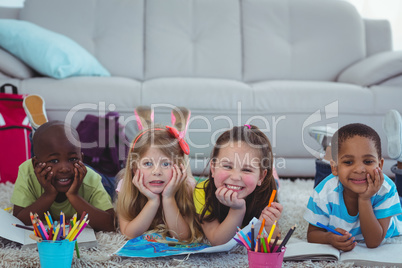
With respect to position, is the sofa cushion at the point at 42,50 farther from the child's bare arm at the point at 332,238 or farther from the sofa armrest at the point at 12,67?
the child's bare arm at the point at 332,238

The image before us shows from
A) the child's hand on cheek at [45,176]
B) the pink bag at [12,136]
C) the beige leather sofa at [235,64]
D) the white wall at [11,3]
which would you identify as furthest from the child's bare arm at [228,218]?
the white wall at [11,3]

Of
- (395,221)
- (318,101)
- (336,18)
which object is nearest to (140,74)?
(318,101)

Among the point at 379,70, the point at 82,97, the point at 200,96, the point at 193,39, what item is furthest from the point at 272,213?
the point at 193,39

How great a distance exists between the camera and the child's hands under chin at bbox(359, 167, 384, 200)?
3.55 feet

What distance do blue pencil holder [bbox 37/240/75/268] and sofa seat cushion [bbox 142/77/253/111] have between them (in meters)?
1.23

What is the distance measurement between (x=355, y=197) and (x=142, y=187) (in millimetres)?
570

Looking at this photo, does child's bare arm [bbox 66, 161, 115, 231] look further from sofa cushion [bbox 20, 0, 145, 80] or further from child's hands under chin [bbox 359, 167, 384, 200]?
sofa cushion [bbox 20, 0, 145, 80]

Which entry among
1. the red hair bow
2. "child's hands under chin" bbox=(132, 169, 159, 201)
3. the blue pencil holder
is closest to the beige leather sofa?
the red hair bow

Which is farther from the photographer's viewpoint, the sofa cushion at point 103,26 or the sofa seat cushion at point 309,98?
the sofa cushion at point 103,26

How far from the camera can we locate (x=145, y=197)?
1.34 m

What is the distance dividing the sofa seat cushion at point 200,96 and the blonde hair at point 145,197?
781mm

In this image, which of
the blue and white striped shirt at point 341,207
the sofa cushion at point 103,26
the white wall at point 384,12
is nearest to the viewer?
the blue and white striped shirt at point 341,207

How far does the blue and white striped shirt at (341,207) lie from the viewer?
115 cm

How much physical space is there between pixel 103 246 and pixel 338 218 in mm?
631
